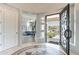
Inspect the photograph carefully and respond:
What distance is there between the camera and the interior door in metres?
3.23

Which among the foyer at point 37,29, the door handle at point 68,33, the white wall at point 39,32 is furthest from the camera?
the door handle at point 68,33

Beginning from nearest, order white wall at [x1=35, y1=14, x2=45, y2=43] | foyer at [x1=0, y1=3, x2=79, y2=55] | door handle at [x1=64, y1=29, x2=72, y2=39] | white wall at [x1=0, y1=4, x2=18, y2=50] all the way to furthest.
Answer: white wall at [x1=0, y1=4, x2=18, y2=50] < foyer at [x1=0, y1=3, x2=79, y2=55] < white wall at [x1=35, y1=14, x2=45, y2=43] < door handle at [x1=64, y1=29, x2=72, y2=39]

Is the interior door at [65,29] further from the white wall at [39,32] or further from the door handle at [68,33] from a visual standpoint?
the white wall at [39,32]

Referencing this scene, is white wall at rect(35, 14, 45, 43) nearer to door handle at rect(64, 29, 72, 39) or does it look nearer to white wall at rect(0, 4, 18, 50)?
white wall at rect(0, 4, 18, 50)

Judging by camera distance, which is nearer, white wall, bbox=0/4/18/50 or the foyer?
white wall, bbox=0/4/18/50

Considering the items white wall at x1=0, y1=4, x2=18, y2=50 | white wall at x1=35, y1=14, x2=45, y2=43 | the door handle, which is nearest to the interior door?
the door handle

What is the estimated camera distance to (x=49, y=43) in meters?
→ 3.18

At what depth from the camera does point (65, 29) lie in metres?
3.33

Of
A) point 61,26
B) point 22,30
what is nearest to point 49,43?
point 61,26

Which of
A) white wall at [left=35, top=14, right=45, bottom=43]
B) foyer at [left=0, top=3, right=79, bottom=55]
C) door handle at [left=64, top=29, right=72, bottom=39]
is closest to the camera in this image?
foyer at [left=0, top=3, right=79, bottom=55]

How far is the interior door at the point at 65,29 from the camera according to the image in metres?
3.23

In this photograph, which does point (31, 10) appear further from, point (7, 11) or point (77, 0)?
point (77, 0)

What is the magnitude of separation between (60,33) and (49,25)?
41 cm

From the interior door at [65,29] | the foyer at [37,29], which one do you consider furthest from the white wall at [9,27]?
the interior door at [65,29]
